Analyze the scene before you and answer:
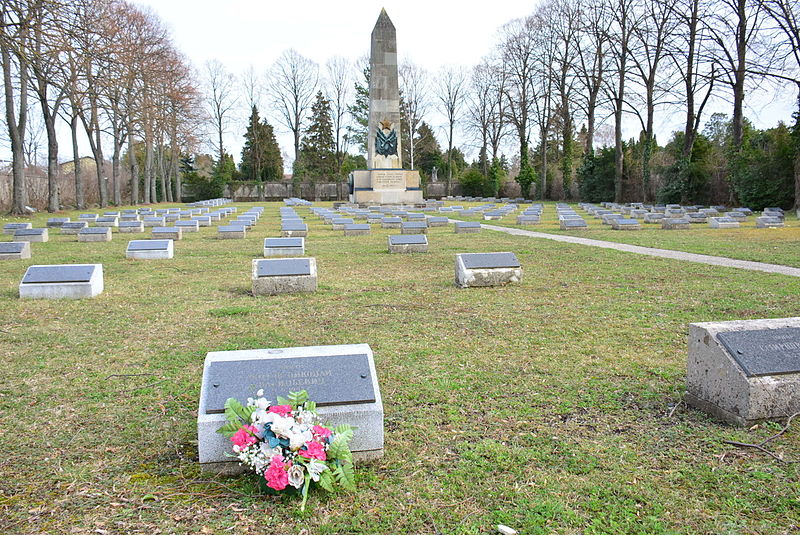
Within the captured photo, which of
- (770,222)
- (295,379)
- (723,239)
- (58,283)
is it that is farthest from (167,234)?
(770,222)

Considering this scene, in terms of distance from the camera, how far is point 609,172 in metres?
45.6

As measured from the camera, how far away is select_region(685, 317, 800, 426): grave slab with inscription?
404 centimetres

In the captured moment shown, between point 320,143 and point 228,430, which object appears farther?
point 320,143

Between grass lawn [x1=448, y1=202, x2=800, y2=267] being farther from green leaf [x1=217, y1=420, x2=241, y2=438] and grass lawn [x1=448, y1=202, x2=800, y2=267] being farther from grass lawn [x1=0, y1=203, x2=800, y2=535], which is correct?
green leaf [x1=217, y1=420, x2=241, y2=438]

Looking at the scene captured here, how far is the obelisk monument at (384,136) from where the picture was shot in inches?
1657

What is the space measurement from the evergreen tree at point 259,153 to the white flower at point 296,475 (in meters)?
74.8

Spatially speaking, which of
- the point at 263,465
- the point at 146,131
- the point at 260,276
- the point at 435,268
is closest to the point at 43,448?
the point at 263,465

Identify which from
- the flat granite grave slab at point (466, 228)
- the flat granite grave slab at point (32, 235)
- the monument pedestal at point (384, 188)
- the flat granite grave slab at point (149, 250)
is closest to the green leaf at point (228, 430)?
the flat granite grave slab at point (149, 250)

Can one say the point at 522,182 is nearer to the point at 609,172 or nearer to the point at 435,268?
the point at 609,172

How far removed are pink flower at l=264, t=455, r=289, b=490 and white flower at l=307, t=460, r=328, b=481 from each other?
0.40 feet

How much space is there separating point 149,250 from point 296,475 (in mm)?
11802

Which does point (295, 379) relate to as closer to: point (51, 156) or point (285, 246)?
point (285, 246)

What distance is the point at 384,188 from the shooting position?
43906 mm

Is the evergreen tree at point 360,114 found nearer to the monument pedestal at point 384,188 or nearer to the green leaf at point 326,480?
the monument pedestal at point 384,188
